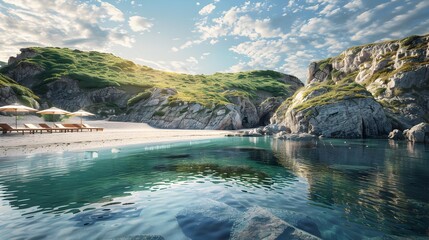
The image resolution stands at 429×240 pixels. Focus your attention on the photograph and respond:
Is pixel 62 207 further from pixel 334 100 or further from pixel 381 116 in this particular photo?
pixel 381 116

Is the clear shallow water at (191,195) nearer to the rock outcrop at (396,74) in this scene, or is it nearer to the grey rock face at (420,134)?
the grey rock face at (420,134)

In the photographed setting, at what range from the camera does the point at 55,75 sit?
10688 cm

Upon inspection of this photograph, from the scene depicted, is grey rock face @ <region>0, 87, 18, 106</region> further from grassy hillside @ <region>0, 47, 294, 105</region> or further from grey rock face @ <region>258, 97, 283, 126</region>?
grey rock face @ <region>258, 97, 283, 126</region>

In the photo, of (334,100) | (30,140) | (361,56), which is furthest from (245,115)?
(30,140)

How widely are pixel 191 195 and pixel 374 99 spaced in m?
61.4

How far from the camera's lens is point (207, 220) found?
370 inches

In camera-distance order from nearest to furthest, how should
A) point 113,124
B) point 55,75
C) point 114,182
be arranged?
point 114,182, point 113,124, point 55,75

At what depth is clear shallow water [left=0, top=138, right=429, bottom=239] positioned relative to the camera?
890 centimetres

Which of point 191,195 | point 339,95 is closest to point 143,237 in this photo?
point 191,195

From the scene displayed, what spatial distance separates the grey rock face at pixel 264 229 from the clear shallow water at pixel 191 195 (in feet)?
2.29

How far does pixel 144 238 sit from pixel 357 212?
941 cm

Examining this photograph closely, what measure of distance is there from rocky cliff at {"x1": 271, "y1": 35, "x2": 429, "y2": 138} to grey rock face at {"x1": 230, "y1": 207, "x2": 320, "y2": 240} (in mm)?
52707

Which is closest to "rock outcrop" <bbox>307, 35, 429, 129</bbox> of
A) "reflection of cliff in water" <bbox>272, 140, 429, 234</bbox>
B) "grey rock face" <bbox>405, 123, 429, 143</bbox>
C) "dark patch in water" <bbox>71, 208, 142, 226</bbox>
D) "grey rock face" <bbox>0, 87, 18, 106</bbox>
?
"grey rock face" <bbox>405, 123, 429, 143</bbox>

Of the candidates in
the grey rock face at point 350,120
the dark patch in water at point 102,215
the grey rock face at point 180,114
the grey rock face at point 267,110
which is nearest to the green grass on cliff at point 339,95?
the grey rock face at point 350,120
